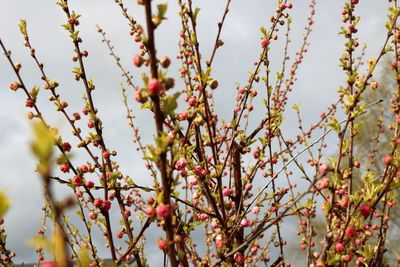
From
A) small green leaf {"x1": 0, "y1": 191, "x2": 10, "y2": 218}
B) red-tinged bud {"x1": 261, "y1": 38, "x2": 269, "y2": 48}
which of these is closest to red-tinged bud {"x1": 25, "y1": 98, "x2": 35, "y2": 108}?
red-tinged bud {"x1": 261, "y1": 38, "x2": 269, "y2": 48}

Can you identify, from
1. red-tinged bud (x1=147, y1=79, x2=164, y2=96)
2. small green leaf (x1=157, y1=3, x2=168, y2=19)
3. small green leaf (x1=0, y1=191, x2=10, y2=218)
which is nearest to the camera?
small green leaf (x1=0, y1=191, x2=10, y2=218)

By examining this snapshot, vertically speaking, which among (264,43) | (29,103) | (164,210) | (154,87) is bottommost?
(164,210)

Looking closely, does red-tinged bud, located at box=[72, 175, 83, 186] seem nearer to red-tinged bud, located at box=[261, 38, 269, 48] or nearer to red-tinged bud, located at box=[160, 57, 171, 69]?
red-tinged bud, located at box=[160, 57, 171, 69]

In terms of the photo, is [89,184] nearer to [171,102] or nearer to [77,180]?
[77,180]

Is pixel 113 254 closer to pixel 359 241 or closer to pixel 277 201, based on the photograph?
pixel 277 201

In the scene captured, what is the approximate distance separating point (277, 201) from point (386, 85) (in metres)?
14.3

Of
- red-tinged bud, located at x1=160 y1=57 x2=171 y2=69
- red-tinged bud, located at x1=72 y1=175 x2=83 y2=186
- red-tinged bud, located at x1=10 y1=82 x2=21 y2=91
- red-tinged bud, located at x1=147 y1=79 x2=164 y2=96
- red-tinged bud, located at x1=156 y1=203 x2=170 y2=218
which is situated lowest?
red-tinged bud, located at x1=156 y1=203 x2=170 y2=218

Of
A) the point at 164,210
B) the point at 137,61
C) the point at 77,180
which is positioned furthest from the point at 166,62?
the point at 77,180

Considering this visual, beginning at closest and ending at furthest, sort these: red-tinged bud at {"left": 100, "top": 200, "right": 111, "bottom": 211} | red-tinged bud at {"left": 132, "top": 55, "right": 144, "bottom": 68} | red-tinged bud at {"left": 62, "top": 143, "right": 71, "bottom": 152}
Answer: red-tinged bud at {"left": 132, "top": 55, "right": 144, "bottom": 68}
red-tinged bud at {"left": 62, "top": 143, "right": 71, "bottom": 152}
red-tinged bud at {"left": 100, "top": 200, "right": 111, "bottom": 211}

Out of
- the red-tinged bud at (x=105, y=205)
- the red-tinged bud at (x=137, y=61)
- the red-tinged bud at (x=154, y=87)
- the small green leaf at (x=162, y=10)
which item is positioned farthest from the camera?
the red-tinged bud at (x=105, y=205)

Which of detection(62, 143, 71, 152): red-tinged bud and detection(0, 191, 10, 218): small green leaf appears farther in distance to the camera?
detection(62, 143, 71, 152): red-tinged bud

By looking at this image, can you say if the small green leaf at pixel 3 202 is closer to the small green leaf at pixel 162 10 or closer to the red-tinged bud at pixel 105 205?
the small green leaf at pixel 162 10

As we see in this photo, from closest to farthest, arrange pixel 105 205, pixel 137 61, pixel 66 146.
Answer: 1. pixel 137 61
2. pixel 66 146
3. pixel 105 205

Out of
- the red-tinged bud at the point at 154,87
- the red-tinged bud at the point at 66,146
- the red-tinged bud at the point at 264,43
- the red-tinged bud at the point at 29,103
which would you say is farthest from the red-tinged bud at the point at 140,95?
the red-tinged bud at the point at 264,43
